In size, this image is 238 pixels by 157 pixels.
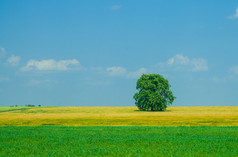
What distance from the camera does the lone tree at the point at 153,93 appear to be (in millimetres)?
85812

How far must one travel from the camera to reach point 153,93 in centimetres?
8556

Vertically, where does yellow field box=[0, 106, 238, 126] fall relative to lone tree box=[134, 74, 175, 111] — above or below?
below

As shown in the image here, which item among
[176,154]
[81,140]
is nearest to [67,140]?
[81,140]

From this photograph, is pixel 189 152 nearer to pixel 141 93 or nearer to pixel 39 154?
pixel 39 154

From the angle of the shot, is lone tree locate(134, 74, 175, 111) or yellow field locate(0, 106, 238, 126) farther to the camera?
lone tree locate(134, 74, 175, 111)

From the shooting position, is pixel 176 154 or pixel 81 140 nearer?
pixel 176 154

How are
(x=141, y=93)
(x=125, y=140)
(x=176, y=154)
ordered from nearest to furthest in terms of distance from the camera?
(x=176, y=154)
(x=125, y=140)
(x=141, y=93)

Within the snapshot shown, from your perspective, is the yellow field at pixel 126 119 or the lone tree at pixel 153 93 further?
the lone tree at pixel 153 93

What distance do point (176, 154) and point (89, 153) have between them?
6000mm

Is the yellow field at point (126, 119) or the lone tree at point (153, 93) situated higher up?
the lone tree at point (153, 93)

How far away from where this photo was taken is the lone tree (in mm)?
85812

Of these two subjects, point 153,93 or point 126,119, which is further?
point 153,93

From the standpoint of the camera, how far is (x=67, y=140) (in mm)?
25656

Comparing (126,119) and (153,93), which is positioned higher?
(153,93)
